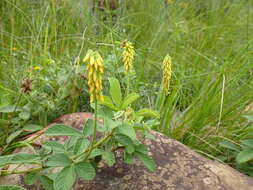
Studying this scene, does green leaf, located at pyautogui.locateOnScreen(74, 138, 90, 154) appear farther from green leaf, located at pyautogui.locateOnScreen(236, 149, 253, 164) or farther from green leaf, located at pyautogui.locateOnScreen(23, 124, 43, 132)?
green leaf, located at pyautogui.locateOnScreen(236, 149, 253, 164)

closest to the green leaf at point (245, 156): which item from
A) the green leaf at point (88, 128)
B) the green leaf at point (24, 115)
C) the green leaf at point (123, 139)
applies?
the green leaf at point (123, 139)

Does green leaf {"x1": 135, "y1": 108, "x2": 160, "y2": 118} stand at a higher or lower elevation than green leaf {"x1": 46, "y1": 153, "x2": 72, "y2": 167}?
higher

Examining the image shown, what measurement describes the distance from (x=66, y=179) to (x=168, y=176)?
0.43 m

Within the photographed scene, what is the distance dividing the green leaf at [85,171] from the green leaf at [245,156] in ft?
2.18

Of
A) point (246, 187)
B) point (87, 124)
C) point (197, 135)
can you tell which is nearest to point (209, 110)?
point (197, 135)

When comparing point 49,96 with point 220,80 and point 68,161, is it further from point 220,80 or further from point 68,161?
point 220,80

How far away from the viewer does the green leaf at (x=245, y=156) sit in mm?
1379

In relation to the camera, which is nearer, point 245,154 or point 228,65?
point 245,154

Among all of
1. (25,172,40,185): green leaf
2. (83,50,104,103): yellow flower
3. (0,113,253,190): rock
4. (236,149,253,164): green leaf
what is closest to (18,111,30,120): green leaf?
(0,113,253,190): rock

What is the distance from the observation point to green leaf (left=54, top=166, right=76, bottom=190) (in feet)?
3.23

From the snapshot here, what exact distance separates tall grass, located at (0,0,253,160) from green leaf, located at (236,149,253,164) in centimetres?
23

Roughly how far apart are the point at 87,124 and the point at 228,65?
4.04 feet

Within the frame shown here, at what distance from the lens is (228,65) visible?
2.03 metres

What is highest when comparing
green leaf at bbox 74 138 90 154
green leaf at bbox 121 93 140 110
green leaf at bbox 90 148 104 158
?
green leaf at bbox 121 93 140 110
